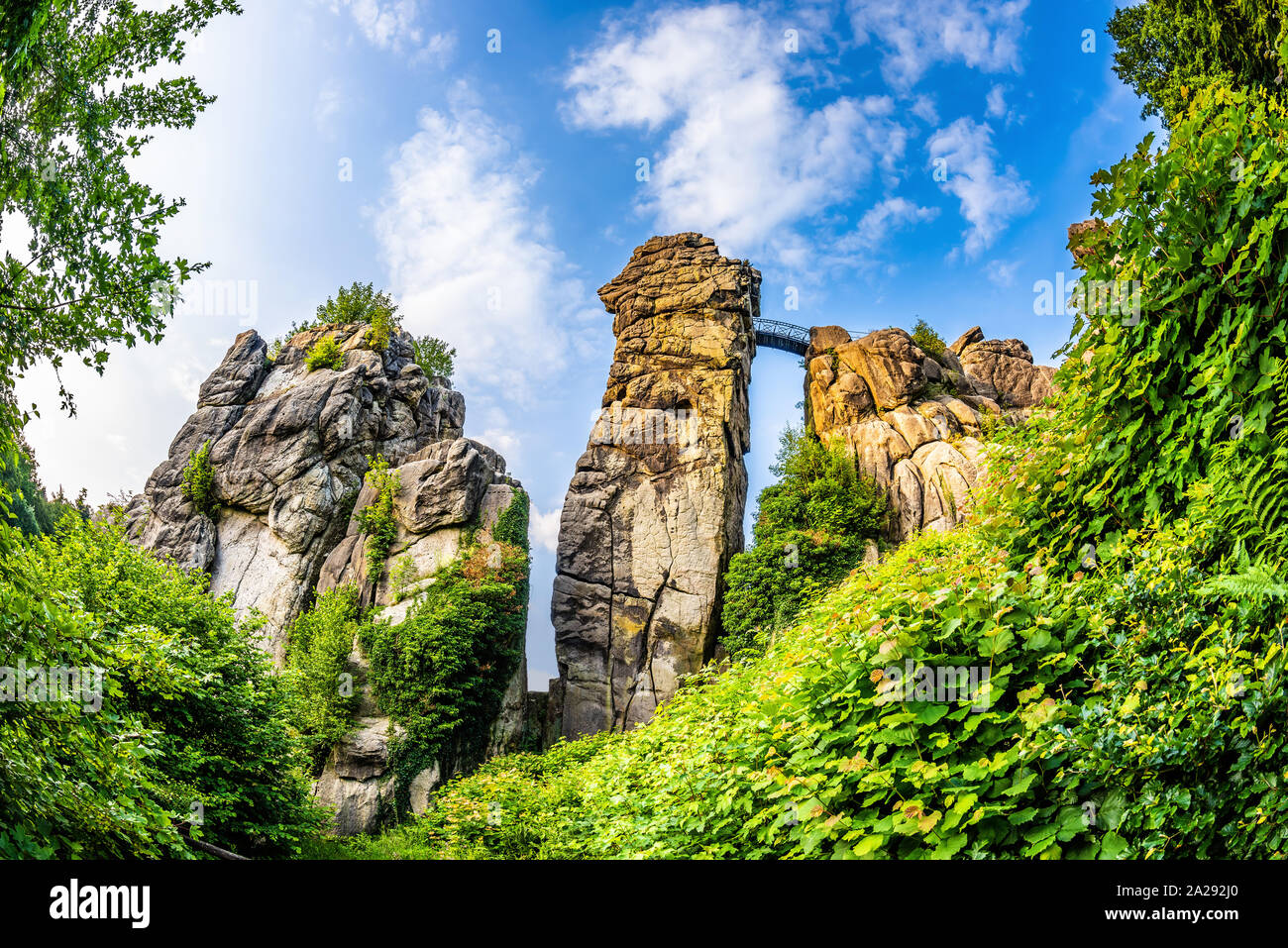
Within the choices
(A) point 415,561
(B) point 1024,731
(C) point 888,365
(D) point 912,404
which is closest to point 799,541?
(D) point 912,404

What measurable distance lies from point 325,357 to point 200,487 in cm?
679

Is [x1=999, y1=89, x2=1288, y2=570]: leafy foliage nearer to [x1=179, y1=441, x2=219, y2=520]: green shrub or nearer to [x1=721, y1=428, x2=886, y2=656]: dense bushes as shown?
[x1=721, y1=428, x2=886, y2=656]: dense bushes

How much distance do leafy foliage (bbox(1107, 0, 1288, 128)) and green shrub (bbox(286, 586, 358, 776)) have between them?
2359 cm

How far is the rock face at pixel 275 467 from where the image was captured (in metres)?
25.8

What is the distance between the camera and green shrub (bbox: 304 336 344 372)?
29750mm

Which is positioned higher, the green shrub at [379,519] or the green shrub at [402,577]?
the green shrub at [379,519]

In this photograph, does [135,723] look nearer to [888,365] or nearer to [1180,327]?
[1180,327]

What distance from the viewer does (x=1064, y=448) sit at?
577 centimetres

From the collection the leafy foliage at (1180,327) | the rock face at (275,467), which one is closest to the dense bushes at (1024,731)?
the leafy foliage at (1180,327)

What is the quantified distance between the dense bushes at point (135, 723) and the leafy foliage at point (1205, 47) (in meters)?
19.0

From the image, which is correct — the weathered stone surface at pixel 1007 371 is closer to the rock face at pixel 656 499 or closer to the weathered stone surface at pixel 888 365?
the weathered stone surface at pixel 888 365

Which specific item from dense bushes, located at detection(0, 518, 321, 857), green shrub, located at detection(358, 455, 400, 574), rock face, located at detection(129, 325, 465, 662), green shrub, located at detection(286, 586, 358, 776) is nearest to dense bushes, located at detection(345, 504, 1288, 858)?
dense bushes, located at detection(0, 518, 321, 857)

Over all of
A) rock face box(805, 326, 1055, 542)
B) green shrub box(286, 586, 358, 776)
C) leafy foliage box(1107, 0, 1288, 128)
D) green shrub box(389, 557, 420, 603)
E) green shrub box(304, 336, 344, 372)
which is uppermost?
leafy foliage box(1107, 0, 1288, 128)

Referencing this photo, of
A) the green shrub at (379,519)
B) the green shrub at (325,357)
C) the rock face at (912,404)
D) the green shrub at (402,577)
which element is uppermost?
the green shrub at (325,357)
